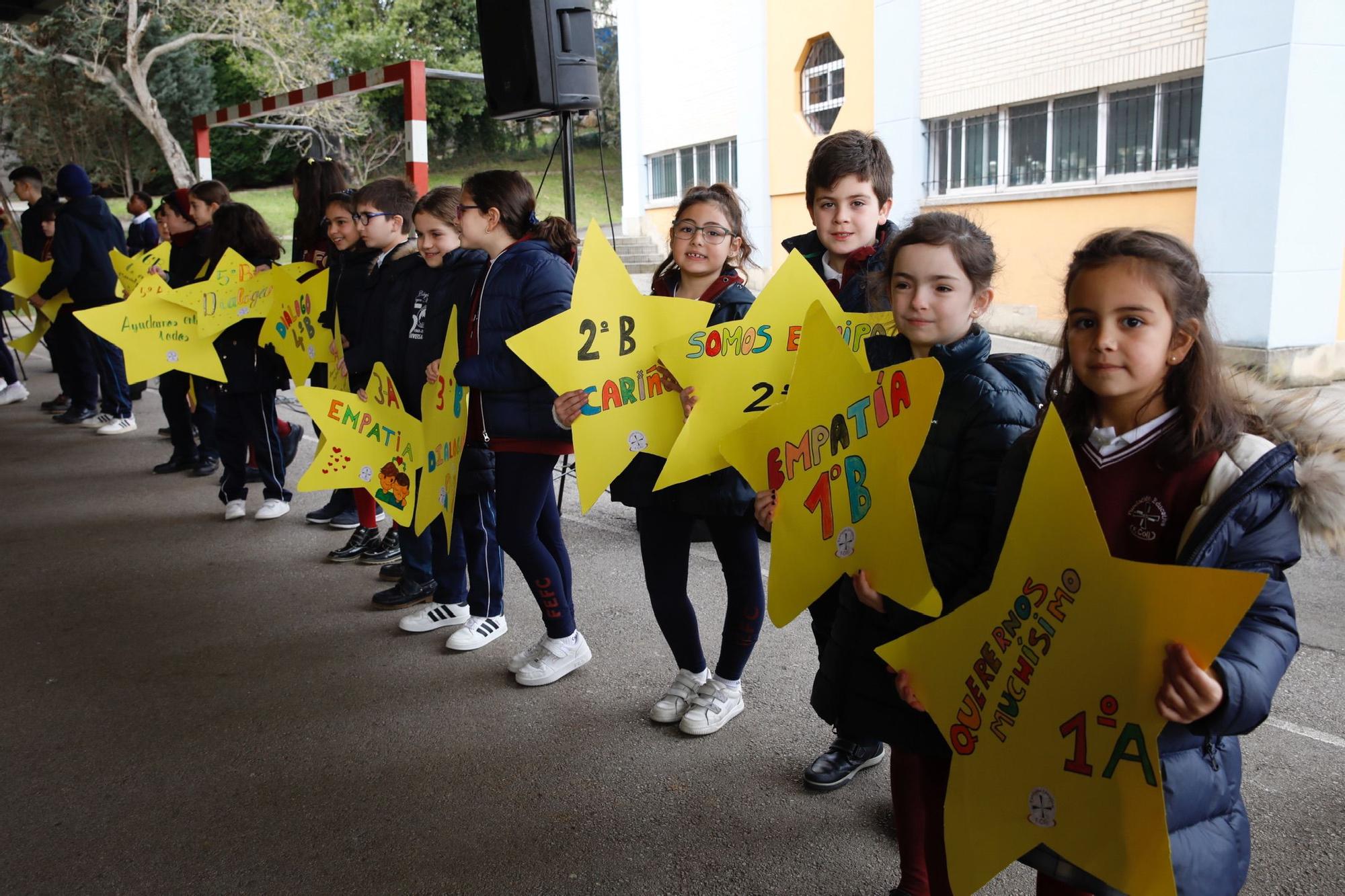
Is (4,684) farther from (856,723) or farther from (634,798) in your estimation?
(856,723)

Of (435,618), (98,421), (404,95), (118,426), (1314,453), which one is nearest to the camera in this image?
(1314,453)

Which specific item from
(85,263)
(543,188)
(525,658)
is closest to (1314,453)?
(525,658)

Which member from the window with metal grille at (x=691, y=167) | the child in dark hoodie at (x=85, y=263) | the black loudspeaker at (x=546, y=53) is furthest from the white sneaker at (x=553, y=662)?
the window with metal grille at (x=691, y=167)

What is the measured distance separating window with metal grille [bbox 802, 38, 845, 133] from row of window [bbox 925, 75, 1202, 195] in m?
1.80

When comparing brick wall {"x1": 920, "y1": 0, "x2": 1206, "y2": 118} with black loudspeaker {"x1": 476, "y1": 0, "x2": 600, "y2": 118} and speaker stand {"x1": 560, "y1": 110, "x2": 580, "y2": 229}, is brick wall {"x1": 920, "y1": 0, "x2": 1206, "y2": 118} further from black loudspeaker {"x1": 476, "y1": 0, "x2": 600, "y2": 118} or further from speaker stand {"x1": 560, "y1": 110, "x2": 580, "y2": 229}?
speaker stand {"x1": 560, "y1": 110, "x2": 580, "y2": 229}

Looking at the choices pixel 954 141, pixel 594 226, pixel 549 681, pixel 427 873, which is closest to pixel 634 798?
pixel 427 873

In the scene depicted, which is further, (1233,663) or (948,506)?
(948,506)

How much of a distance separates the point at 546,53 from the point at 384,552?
8.52 ft

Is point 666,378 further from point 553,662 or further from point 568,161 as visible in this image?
point 568,161

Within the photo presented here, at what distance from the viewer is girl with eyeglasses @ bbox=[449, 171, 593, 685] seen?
3.27 m

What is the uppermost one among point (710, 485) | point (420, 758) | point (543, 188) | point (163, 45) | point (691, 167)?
point (163, 45)

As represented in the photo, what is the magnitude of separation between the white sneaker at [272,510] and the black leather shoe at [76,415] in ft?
12.7

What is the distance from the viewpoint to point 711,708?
10.2 feet

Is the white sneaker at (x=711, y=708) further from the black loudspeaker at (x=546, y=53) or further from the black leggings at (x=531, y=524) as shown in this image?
the black loudspeaker at (x=546, y=53)
